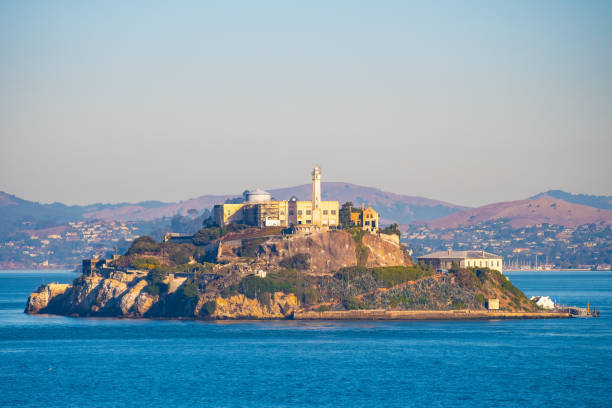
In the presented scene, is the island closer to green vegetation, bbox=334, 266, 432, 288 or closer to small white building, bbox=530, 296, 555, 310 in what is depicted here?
green vegetation, bbox=334, 266, 432, 288

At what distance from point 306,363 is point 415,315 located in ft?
119

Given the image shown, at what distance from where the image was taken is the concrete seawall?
112 meters

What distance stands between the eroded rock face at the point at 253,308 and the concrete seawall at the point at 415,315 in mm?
1512

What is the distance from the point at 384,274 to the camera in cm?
11625

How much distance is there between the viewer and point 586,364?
7931cm

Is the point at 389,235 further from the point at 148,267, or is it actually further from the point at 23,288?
the point at 23,288

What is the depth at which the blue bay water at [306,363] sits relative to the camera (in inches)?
2606

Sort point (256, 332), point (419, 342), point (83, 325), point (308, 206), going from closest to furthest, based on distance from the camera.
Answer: point (419, 342) < point (256, 332) < point (83, 325) < point (308, 206)

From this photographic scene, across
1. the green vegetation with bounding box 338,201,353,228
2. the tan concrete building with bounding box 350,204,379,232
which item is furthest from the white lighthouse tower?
the tan concrete building with bounding box 350,204,379,232

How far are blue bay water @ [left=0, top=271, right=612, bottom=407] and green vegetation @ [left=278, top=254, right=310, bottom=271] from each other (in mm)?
12355

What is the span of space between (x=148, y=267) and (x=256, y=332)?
29.0 m

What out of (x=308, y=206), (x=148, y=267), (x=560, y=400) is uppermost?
(x=308, y=206)

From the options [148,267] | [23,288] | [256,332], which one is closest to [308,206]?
[148,267]

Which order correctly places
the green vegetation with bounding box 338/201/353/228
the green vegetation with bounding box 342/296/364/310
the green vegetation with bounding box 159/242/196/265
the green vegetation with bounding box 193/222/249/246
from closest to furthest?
1. the green vegetation with bounding box 342/296/364/310
2. the green vegetation with bounding box 159/242/196/265
3. the green vegetation with bounding box 193/222/249/246
4. the green vegetation with bounding box 338/201/353/228
